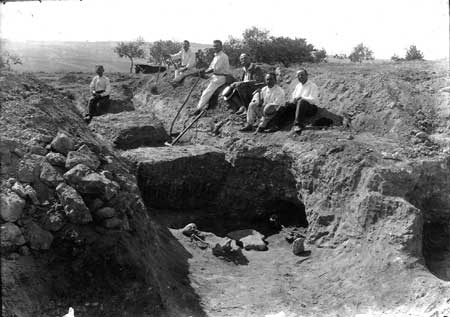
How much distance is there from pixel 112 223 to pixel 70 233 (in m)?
0.54

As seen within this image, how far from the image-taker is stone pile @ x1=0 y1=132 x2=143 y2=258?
18.4 feet

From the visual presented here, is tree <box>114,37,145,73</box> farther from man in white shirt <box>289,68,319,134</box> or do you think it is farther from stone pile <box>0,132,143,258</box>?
stone pile <box>0,132,143,258</box>

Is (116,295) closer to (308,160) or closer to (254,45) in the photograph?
(308,160)

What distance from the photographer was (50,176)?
6184mm

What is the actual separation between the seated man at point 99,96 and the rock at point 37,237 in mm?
8715

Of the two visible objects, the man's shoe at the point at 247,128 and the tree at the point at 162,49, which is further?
the tree at the point at 162,49

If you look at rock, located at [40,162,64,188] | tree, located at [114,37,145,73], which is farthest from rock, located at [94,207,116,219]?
tree, located at [114,37,145,73]

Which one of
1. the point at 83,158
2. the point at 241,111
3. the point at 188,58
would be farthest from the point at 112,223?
the point at 188,58

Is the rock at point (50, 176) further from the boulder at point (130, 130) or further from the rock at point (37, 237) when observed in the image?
the boulder at point (130, 130)

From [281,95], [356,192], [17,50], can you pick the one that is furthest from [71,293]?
[17,50]

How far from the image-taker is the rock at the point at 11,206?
5.57 meters

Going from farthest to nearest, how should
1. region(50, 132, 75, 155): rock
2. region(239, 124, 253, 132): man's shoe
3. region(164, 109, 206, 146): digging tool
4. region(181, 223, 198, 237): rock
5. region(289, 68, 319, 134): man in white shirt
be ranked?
region(164, 109, 206, 146): digging tool
region(239, 124, 253, 132): man's shoe
region(289, 68, 319, 134): man in white shirt
region(181, 223, 198, 237): rock
region(50, 132, 75, 155): rock

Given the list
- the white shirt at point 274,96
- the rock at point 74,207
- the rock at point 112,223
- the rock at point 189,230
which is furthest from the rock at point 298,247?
the rock at point 74,207

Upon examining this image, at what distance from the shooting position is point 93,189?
6.26 m
